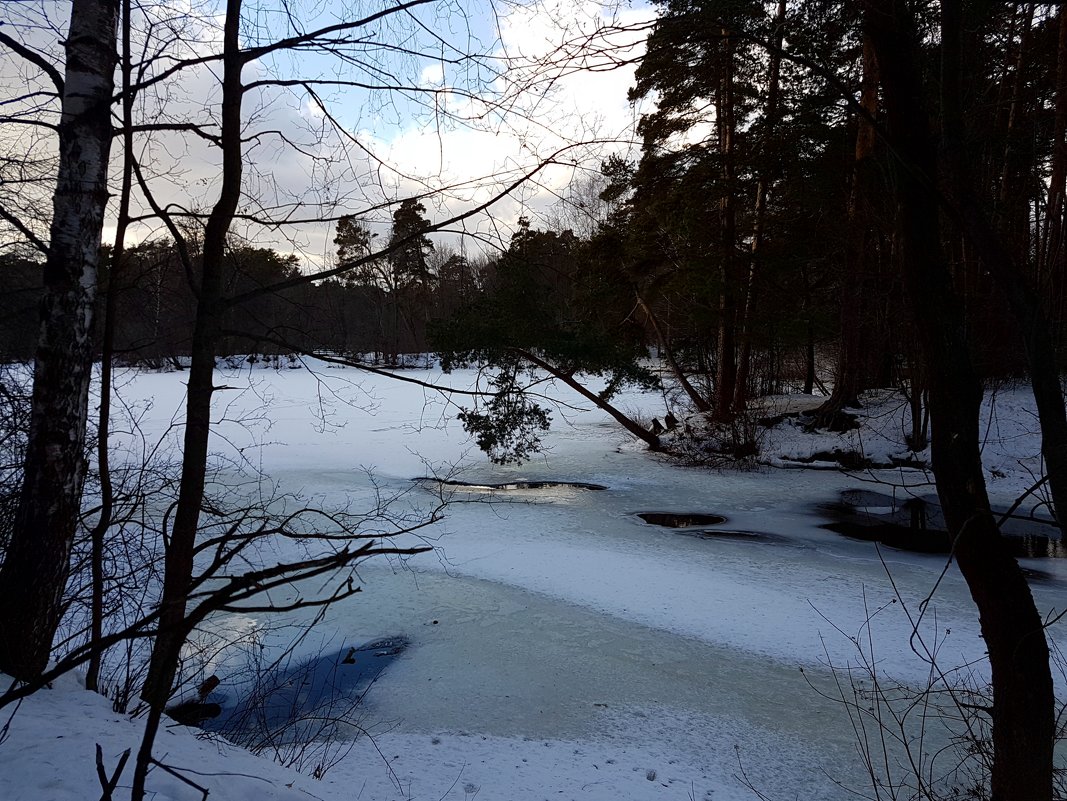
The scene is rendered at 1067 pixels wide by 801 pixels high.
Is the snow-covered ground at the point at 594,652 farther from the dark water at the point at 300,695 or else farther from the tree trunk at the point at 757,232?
the tree trunk at the point at 757,232

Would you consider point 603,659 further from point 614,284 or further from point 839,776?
point 614,284

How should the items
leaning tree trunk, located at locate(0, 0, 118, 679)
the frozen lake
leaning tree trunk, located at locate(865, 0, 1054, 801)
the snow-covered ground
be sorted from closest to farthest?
leaning tree trunk, located at locate(865, 0, 1054, 801) < leaning tree trunk, located at locate(0, 0, 118, 679) < the snow-covered ground < the frozen lake

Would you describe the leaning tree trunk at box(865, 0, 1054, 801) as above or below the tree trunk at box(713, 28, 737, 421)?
below

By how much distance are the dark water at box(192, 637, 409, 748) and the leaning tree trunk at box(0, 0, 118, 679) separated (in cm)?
202

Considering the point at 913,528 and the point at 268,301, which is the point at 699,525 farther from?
the point at 268,301

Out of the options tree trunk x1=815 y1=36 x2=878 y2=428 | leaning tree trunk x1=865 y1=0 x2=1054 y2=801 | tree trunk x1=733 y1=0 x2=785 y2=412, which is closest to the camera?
leaning tree trunk x1=865 y1=0 x2=1054 y2=801

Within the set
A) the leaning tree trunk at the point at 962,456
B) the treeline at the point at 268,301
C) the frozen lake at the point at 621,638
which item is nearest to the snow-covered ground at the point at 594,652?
the frozen lake at the point at 621,638

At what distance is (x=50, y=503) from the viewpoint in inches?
115

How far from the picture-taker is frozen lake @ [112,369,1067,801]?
4.20 m

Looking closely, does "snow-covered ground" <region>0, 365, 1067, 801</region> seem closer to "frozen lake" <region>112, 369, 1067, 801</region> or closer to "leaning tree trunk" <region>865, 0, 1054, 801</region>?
"frozen lake" <region>112, 369, 1067, 801</region>

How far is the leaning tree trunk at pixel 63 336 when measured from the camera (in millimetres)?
2826

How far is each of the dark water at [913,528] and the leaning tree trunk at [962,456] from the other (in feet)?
21.3

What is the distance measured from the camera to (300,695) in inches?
213

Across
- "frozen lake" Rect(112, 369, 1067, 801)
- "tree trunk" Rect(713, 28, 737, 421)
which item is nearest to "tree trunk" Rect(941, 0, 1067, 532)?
"frozen lake" Rect(112, 369, 1067, 801)
